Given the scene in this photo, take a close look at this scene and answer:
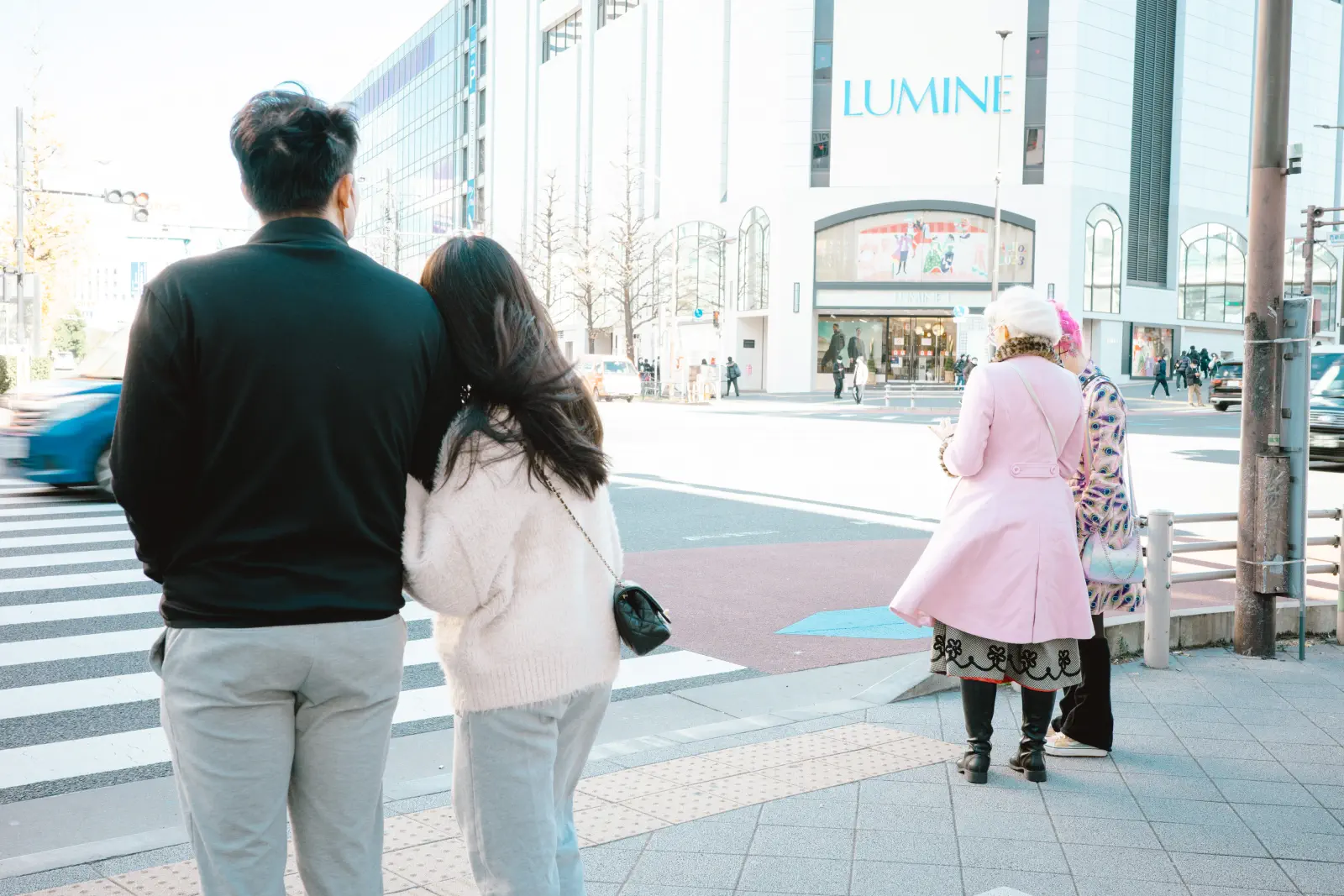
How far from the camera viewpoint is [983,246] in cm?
4944

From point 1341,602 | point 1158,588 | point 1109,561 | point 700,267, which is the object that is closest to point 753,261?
point 700,267

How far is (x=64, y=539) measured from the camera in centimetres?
1018

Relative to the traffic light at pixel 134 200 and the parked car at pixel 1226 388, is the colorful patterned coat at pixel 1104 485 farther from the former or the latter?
the traffic light at pixel 134 200

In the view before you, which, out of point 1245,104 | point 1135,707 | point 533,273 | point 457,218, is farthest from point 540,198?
point 1135,707

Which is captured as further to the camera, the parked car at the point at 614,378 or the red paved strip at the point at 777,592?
the parked car at the point at 614,378

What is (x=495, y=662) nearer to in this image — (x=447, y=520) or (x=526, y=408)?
(x=447, y=520)

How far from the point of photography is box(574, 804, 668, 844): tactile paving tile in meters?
3.89

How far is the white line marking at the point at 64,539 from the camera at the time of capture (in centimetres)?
989

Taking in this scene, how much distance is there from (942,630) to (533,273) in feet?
200

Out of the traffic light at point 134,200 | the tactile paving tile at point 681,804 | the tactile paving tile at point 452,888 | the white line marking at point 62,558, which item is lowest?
the tactile paving tile at point 681,804

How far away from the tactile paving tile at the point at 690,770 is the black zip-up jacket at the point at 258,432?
261 cm

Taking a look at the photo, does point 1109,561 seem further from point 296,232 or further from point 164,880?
point 296,232

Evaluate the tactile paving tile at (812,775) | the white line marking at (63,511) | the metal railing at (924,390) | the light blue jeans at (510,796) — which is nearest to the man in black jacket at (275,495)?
the light blue jeans at (510,796)

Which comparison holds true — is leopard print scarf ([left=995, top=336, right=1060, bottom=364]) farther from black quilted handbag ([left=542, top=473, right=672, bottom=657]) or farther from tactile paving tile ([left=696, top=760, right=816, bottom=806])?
black quilted handbag ([left=542, top=473, right=672, bottom=657])
